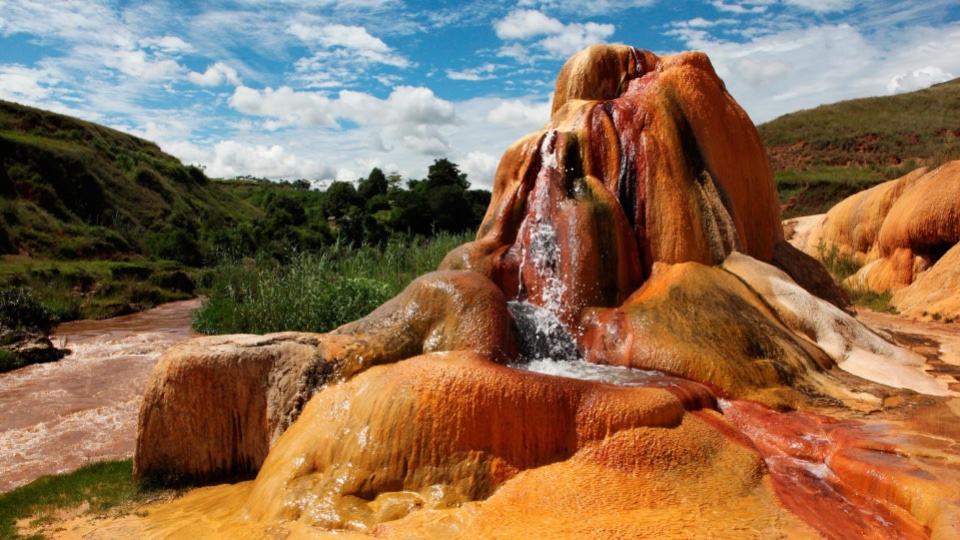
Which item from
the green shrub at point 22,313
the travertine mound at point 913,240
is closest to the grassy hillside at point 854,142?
the travertine mound at point 913,240

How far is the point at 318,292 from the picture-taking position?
921cm

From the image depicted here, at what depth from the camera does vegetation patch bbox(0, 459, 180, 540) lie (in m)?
4.52

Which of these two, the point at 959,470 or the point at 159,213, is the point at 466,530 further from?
the point at 159,213

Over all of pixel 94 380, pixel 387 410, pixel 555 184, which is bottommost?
pixel 94 380

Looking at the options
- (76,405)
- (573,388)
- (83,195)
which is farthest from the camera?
(83,195)

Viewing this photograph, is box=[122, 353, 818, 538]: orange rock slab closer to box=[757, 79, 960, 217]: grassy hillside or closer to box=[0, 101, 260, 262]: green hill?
box=[0, 101, 260, 262]: green hill

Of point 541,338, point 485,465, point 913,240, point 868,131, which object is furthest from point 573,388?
point 868,131

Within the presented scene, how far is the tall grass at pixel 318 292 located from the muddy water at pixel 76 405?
1525 mm

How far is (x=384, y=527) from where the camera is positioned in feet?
11.7

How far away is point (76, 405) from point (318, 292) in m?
3.15

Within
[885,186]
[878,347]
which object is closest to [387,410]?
[878,347]

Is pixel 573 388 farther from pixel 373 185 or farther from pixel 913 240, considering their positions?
pixel 373 185

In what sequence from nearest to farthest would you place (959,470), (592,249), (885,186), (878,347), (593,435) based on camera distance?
(959,470) < (593,435) < (878,347) < (592,249) < (885,186)

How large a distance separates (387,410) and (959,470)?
321 centimetres
